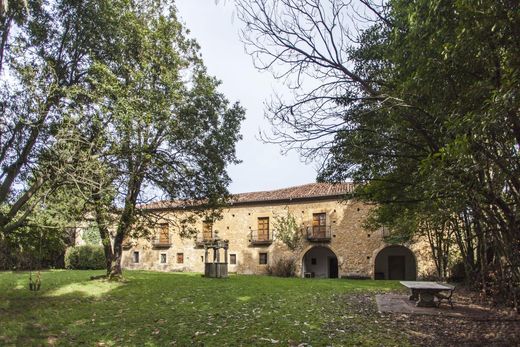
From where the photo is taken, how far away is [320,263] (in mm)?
27516

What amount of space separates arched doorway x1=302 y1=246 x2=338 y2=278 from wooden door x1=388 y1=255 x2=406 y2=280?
3612mm

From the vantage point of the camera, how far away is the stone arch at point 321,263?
27.2 meters

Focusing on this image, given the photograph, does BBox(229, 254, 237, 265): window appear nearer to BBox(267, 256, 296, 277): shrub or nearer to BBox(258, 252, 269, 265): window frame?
BBox(258, 252, 269, 265): window frame

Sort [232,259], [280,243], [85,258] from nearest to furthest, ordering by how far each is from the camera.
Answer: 1. [280,243]
2. [85,258]
3. [232,259]

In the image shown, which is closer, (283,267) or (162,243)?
(283,267)

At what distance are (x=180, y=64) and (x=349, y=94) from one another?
360 inches

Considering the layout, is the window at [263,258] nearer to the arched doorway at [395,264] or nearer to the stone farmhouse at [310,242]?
the stone farmhouse at [310,242]

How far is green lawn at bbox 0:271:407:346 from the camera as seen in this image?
6.22 metres

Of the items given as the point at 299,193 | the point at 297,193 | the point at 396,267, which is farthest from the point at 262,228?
the point at 396,267

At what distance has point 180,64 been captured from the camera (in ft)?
46.1

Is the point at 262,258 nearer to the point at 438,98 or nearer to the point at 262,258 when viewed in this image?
the point at 262,258

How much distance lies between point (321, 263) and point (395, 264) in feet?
16.3

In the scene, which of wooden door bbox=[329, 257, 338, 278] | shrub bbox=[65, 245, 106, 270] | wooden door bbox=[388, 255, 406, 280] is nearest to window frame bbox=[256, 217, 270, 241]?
wooden door bbox=[329, 257, 338, 278]

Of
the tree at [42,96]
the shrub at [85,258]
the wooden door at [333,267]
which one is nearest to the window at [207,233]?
the shrub at [85,258]
